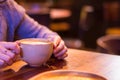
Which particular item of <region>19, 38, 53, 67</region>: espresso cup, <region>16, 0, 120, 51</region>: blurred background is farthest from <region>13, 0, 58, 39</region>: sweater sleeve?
<region>16, 0, 120, 51</region>: blurred background

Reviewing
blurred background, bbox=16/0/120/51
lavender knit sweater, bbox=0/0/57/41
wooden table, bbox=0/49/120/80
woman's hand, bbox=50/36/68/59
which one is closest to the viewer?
wooden table, bbox=0/49/120/80

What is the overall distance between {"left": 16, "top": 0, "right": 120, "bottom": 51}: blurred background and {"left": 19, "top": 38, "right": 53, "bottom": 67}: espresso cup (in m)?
3.10

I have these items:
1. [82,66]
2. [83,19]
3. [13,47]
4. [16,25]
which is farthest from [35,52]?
[83,19]

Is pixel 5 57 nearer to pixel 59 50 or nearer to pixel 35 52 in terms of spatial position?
pixel 35 52

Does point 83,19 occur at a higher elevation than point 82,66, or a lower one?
lower

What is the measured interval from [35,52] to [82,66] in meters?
0.18

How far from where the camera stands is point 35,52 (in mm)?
1028

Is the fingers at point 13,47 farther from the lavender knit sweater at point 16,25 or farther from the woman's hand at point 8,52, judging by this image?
the lavender knit sweater at point 16,25

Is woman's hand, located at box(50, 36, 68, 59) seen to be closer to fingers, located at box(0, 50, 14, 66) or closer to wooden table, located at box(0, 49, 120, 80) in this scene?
wooden table, located at box(0, 49, 120, 80)

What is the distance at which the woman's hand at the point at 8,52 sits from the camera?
1.00 metres

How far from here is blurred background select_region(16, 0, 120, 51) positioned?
4.53m

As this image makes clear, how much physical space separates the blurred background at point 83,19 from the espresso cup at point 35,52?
3.10m

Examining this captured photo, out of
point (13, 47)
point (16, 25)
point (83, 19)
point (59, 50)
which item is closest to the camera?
point (13, 47)

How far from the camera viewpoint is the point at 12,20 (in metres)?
1.39
